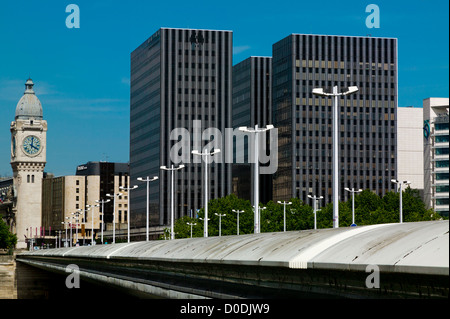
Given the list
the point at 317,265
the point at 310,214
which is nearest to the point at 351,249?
the point at 317,265

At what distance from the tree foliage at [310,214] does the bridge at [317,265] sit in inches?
3525

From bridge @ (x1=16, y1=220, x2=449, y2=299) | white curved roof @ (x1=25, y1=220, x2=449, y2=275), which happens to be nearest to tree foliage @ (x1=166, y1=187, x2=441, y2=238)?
bridge @ (x1=16, y1=220, x2=449, y2=299)

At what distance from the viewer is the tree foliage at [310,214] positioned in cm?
11809

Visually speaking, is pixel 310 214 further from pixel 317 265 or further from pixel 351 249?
pixel 351 249

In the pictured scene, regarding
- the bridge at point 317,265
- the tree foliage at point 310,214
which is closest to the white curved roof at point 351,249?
the bridge at point 317,265

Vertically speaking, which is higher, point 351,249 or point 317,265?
point 351,249

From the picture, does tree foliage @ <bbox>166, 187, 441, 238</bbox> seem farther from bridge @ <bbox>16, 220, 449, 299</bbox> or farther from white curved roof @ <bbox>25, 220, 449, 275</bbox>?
white curved roof @ <bbox>25, 220, 449, 275</bbox>

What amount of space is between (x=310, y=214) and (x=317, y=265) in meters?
118

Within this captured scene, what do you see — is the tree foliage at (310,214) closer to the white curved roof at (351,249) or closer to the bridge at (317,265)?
the bridge at (317,265)

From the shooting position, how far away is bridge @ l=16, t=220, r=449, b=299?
44.6ft

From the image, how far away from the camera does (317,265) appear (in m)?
16.5
